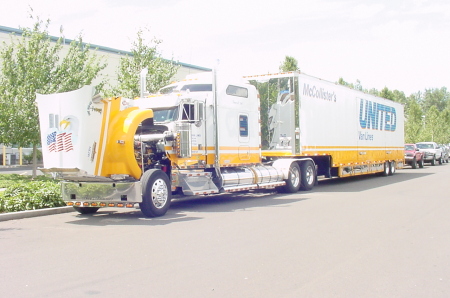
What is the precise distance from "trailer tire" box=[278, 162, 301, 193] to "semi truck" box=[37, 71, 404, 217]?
5cm

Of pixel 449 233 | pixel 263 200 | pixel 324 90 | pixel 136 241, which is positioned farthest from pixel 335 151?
pixel 136 241

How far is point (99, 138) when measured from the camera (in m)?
9.97

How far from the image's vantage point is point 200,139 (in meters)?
12.7

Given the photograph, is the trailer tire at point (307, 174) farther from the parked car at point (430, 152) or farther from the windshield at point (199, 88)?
the parked car at point (430, 152)

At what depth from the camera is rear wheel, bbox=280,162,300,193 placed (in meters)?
16.0

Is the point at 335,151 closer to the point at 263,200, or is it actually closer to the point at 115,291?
the point at 263,200

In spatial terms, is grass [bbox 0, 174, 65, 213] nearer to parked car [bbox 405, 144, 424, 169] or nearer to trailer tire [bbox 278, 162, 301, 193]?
trailer tire [bbox 278, 162, 301, 193]

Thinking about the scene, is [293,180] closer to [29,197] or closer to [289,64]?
[29,197]

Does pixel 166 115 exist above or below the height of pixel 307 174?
above

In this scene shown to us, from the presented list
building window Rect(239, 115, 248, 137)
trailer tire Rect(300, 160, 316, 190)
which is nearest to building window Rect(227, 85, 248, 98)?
building window Rect(239, 115, 248, 137)

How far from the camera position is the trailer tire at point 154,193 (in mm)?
10320

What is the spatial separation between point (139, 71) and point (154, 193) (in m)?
11.7

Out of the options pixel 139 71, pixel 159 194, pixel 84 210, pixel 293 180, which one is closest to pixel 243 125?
pixel 293 180

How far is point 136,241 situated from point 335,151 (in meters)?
12.1
